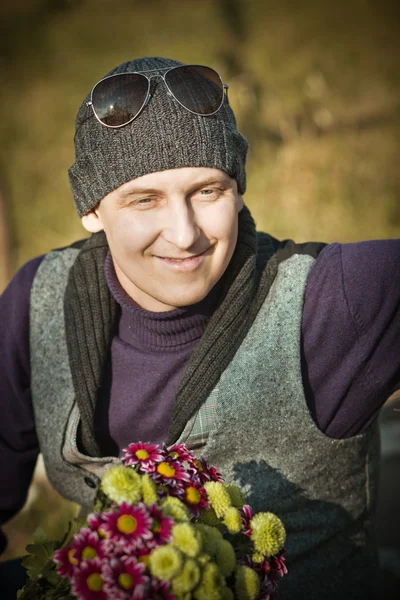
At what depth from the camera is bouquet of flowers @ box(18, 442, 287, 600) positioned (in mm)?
1187

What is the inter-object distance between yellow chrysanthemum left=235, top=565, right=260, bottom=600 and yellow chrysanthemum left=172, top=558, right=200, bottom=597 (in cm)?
15

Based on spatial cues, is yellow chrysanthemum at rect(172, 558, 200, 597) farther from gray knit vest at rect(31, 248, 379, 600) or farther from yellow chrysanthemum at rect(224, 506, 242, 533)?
gray knit vest at rect(31, 248, 379, 600)

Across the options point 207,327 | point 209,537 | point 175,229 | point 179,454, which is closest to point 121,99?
point 175,229

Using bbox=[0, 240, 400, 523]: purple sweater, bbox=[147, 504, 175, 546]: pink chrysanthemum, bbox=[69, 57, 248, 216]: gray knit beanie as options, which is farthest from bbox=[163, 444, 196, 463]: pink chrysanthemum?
bbox=[69, 57, 248, 216]: gray knit beanie

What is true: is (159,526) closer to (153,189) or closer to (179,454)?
(179,454)

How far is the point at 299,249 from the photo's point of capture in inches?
94.1

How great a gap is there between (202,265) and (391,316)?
0.64m

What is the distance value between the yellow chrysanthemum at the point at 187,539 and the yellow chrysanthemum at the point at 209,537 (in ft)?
0.13

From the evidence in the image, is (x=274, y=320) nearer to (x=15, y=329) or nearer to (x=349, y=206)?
(x=15, y=329)

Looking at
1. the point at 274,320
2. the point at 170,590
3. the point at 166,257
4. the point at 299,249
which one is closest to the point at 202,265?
the point at 166,257

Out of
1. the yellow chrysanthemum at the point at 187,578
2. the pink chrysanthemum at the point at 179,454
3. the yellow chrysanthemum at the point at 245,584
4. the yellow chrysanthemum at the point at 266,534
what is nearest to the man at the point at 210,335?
the pink chrysanthemum at the point at 179,454

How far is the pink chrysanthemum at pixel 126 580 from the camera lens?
1.16 metres

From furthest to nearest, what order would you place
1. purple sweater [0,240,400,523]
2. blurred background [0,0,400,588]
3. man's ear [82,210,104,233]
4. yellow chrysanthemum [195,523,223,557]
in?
1. blurred background [0,0,400,588]
2. man's ear [82,210,104,233]
3. purple sweater [0,240,400,523]
4. yellow chrysanthemum [195,523,223,557]

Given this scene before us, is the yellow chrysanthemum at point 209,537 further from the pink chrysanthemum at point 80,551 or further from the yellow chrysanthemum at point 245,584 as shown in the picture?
the pink chrysanthemum at point 80,551
